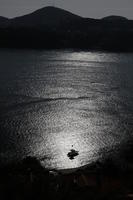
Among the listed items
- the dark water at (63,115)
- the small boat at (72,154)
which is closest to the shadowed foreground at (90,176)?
the dark water at (63,115)

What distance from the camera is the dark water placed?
43531 mm

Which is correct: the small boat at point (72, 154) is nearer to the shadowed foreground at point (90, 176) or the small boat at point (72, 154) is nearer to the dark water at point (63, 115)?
the dark water at point (63, 115)

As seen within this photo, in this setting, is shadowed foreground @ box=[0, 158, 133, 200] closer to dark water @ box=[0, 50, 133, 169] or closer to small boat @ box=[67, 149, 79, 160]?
dark water @ box=[0, 50, 133, 169]

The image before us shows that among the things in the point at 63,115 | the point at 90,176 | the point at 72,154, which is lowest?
the point at 90,176

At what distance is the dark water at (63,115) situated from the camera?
43.5m

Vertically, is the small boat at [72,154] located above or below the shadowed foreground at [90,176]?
above

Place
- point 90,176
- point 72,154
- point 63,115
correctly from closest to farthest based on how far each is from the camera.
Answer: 1. point 90,176
2. point 72,154
3. point 63,115

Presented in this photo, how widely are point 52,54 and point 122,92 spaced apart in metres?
92.4

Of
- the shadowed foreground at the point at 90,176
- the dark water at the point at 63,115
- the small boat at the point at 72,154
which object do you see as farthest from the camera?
the dark water at the point at 63,115

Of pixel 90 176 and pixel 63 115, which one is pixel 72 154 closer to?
pixel 90 176

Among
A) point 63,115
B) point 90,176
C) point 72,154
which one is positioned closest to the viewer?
point 90,176

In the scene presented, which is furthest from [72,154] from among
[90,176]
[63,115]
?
[63,115]

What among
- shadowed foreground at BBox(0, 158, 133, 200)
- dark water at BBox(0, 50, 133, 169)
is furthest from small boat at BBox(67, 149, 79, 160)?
shadowed foreground at BBox(0, 158, 133, 200)

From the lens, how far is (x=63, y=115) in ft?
198
